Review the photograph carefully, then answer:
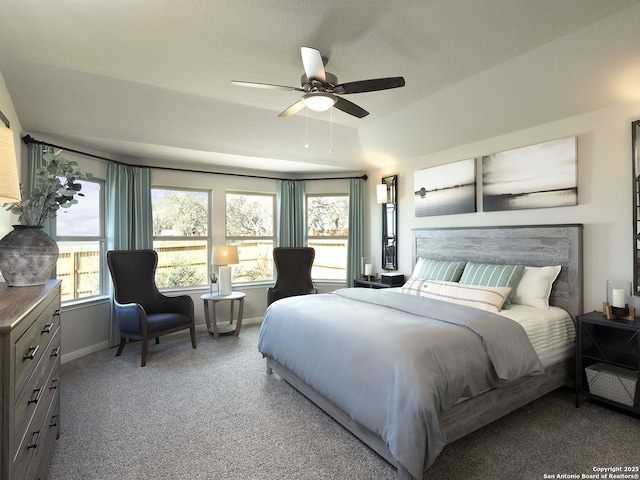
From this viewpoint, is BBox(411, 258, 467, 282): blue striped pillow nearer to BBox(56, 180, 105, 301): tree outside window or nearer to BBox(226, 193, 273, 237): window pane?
BBox(226, 193, 273, 237): window pane

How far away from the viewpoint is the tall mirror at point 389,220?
5.02 meters

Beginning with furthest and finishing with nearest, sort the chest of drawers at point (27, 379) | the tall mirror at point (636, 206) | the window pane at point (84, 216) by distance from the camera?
the window pane at point (84, 216)
the tall mirror at point (636, 206)
the chest of drawers at point (27, 379)

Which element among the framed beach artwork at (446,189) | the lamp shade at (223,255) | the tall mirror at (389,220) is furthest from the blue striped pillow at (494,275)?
the lamp shade at (223,255)

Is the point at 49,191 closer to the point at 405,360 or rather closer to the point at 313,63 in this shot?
the point at 313,63

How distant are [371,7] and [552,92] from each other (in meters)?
1.95

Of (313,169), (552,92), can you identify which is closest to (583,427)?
(552,92)

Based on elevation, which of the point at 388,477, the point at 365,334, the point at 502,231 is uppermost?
the point at 502,231

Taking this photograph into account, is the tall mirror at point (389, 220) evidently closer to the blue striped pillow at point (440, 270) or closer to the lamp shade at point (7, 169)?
the blue striped pillow at point (440, 270)

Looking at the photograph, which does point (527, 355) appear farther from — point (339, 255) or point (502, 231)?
point (339, 255)

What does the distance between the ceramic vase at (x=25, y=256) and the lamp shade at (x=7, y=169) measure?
0.38 m

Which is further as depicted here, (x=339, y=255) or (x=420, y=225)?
(x=339, y=255)

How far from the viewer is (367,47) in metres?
2.52

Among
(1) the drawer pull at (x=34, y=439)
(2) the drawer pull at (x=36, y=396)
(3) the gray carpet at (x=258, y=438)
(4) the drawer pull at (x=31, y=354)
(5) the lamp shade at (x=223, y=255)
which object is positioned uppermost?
(5) the lamp shade at (x=223, y=255)

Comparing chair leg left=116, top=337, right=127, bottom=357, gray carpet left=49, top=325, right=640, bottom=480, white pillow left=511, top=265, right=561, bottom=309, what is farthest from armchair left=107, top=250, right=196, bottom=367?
white pillow left=511, top=265, right=561, bottom=309
